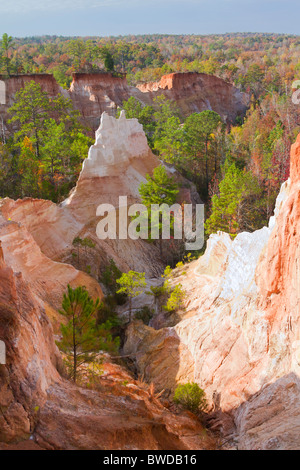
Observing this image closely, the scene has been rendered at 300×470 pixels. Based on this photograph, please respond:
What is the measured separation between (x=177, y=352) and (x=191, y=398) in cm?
354

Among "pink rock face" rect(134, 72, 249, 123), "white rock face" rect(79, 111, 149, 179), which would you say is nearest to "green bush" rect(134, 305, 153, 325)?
"white rock face" rect(79, 111, 149, 179)

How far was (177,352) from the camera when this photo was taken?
15.6 m

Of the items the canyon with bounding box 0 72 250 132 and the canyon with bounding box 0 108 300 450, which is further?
the canyon with bounding box 0 72 250 132

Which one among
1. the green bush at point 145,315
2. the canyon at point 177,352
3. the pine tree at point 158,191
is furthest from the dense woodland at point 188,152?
the green bush at point 145,315

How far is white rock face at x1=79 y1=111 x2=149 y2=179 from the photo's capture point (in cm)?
2556

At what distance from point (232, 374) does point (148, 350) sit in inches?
200

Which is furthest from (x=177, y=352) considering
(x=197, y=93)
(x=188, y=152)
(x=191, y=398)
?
(x=197, y=93)

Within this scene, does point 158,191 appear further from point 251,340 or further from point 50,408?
point 50,408

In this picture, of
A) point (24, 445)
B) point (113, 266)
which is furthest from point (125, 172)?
point (24, 445)

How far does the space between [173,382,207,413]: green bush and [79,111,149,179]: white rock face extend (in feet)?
55.5

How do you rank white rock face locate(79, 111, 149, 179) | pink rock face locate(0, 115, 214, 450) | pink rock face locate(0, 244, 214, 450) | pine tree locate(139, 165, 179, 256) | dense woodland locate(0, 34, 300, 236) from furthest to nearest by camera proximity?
dense woodland locate(0, 34, 300, 236) < pine tree locate(139, 165, 179, 256) < white rock face locate(79, 111, 149, 179) < pink rock face locate(0, 115, 214, 450) < pink rock face locate(0, 244, 214, 450)

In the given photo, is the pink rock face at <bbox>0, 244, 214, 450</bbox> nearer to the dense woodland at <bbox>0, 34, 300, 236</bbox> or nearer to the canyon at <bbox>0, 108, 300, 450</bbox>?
the canyon at <bbox>0, 108, 300, 450</bbox>

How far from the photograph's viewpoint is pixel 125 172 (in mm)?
27891

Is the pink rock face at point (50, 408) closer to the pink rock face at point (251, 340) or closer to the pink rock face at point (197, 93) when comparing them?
the pink rock face at point (251, 340)
